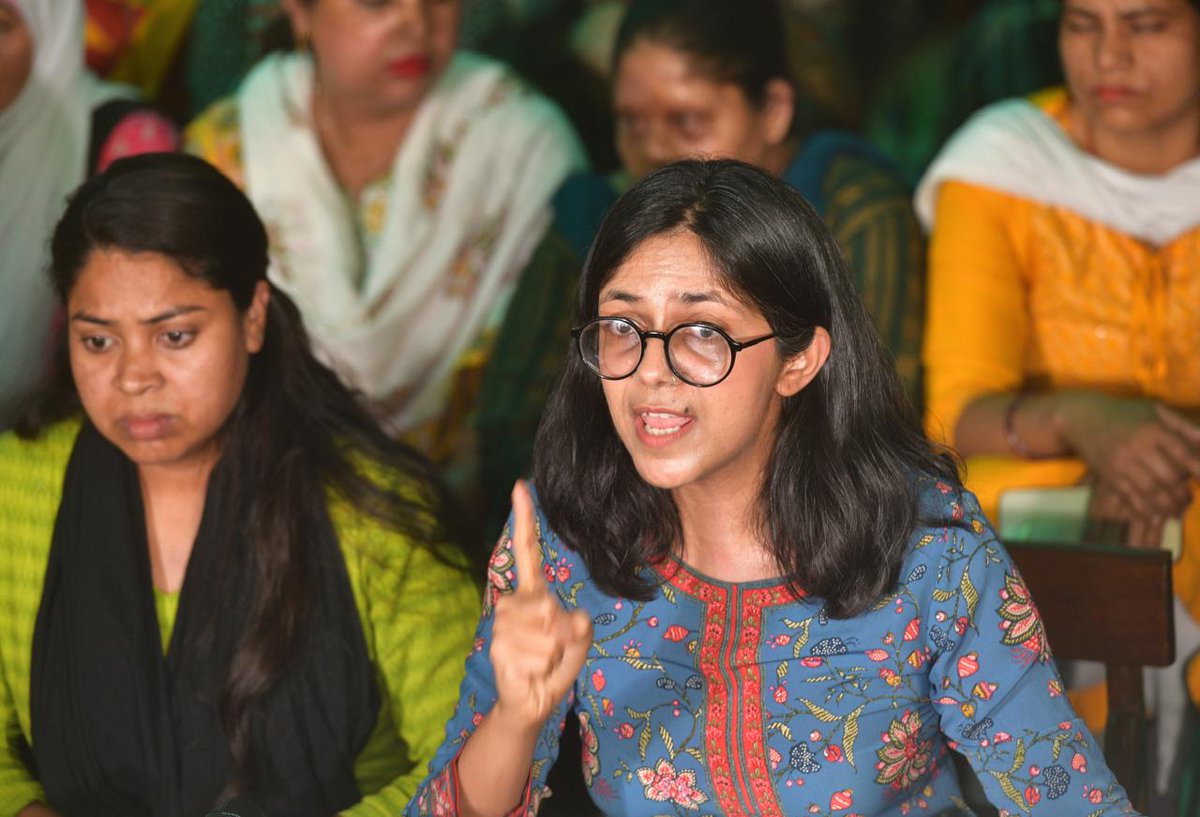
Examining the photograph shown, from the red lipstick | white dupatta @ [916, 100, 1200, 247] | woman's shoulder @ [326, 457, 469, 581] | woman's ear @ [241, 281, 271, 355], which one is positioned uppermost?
the red lipstick

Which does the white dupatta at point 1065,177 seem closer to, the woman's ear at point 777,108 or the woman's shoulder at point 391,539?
the woman's ear at point 777,108

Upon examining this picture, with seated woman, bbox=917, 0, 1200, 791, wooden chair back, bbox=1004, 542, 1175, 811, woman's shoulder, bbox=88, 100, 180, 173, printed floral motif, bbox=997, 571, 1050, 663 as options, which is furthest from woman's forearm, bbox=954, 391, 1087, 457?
woman's shoulder, bbox=88, 100, 180, 173

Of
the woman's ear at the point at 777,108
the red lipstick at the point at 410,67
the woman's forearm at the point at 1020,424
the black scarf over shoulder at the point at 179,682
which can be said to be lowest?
the black scarf over shoulder at the point at 179,682

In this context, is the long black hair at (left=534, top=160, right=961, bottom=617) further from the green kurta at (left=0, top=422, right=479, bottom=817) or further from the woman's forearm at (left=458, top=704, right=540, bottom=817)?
the green kurta at (left=0, top=422, right=479, bottom=817)

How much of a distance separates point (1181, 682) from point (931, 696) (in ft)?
3.40

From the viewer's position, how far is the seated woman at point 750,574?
5.19 ft

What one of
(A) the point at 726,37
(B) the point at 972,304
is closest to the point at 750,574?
(B) the point at 972,304

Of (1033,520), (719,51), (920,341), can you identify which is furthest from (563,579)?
(719,51)

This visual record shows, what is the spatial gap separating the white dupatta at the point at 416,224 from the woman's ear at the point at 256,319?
1185mm

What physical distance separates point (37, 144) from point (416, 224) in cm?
80

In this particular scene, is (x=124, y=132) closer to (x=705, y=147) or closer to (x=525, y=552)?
(x=705, y=147)

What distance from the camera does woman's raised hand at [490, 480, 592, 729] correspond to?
4.81ft

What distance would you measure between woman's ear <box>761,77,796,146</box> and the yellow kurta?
42cm

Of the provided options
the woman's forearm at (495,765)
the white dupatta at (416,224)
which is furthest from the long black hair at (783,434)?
the white dupatta at (416,224)
